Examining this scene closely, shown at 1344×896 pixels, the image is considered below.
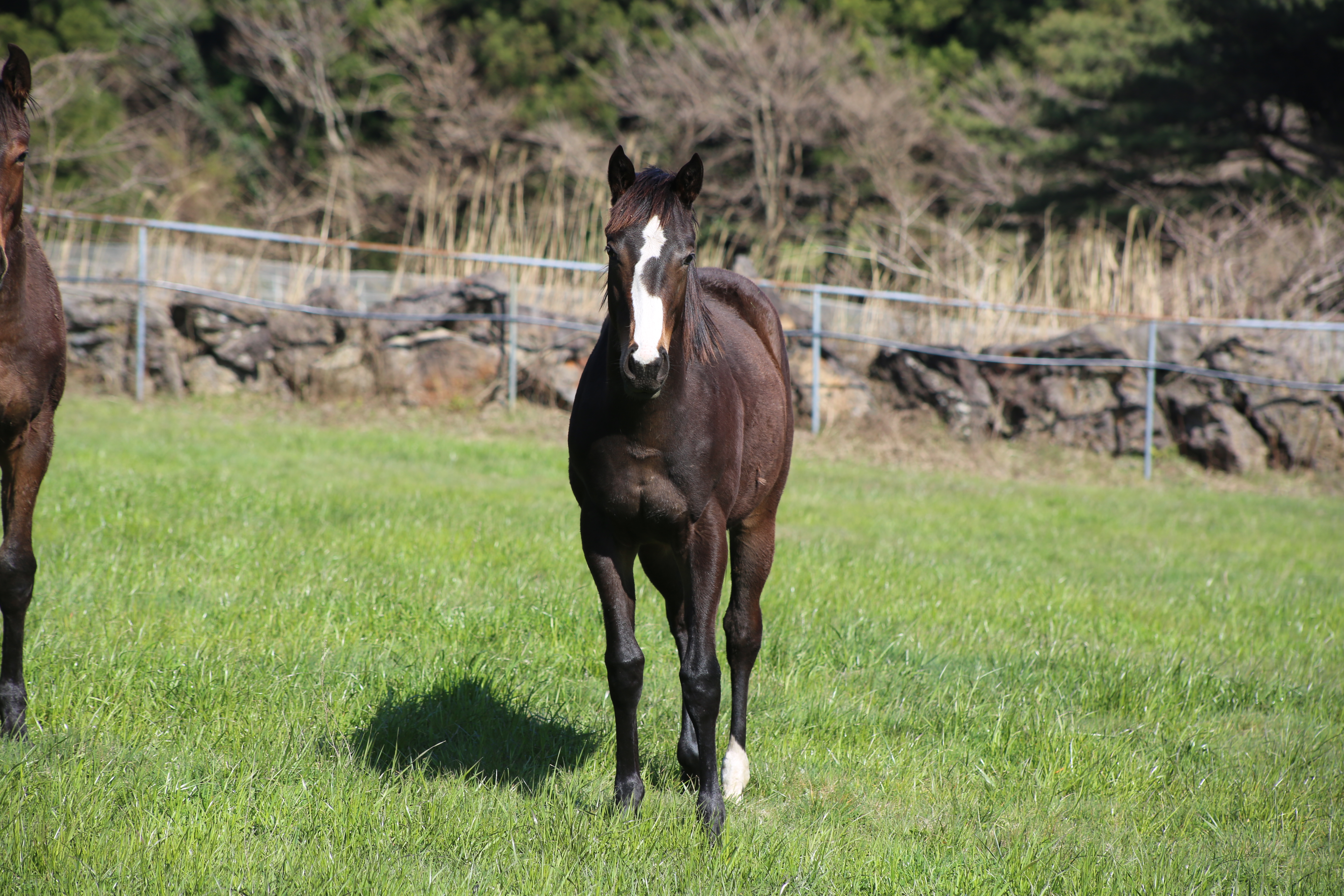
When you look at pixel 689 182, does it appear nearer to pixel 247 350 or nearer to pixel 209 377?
pixel 247 350

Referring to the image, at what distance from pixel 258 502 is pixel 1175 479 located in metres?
10.2

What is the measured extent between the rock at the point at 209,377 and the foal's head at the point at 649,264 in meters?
11.0

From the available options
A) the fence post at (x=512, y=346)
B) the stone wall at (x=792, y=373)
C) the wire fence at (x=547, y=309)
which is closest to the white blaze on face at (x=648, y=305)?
the wire fence at (x=547, y=309)

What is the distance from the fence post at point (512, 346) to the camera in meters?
12.5

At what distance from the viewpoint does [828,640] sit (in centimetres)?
471

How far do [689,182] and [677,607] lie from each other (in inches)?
58.5

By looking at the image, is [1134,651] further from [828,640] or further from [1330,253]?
[1330,253]

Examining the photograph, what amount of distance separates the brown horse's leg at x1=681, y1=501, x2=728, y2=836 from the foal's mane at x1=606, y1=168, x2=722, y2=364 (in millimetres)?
521

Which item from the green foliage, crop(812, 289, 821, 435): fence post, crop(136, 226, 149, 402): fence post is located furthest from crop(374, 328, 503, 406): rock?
the green foliage

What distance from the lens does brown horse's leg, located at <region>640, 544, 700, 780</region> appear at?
131 inches

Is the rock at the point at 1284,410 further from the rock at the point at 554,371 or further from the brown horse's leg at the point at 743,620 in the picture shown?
the brown horse's leg at the point at 743,620

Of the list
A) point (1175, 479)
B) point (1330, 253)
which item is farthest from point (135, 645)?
point (1330, 253)

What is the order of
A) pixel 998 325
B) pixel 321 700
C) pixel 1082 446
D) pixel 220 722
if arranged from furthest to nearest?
pixel 998 325 → pixel 1082 446 → pixel 321 700 → pixel 220 722

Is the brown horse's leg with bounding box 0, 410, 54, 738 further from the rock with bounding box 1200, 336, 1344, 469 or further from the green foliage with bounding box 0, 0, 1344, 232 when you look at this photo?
the green foliage with bounding box 0, 0, 1344, 232
